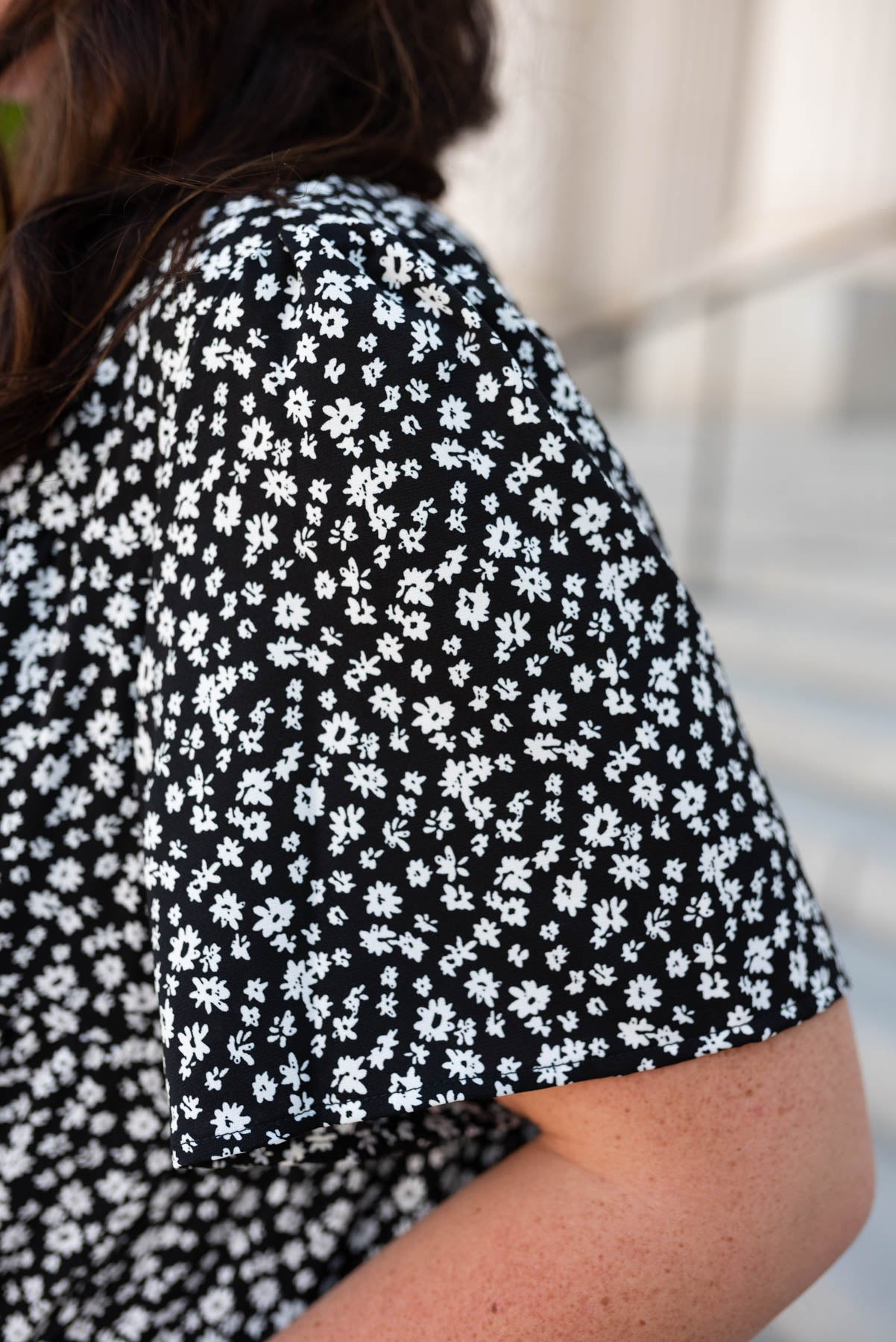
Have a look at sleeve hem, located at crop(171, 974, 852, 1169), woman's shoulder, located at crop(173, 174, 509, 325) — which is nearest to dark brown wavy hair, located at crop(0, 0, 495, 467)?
woman's shoulder, located at crop(173, 174, 509, 325)

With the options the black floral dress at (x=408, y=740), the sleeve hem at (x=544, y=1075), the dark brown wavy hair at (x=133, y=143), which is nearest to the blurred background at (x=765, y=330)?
the dark brown wavy hair at (x=133, y=143)

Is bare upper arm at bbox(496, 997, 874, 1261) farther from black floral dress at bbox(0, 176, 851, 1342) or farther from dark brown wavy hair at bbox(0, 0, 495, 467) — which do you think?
dark brown wavy hair at bbox(0, 0, 495, 467)

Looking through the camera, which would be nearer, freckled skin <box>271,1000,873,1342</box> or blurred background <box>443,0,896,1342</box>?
freckled skin <box>271,1000,873,1342</box>

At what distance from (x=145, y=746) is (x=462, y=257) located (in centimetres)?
34

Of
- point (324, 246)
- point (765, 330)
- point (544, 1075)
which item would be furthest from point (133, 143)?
point (765, 330)

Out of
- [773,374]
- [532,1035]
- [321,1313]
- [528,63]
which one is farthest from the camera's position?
[773,374]

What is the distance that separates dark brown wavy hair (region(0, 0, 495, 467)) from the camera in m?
0.63

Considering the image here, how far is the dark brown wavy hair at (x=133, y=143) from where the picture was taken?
63cm

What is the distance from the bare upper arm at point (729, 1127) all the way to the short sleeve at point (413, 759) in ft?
0.07

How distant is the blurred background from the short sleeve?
0.59 m

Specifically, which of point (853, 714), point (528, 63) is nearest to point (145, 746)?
point (528, 63)

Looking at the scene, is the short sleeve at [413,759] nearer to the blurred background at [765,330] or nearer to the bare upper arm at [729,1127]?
the bare upper arm at [729,1127]

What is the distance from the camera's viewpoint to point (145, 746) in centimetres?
61

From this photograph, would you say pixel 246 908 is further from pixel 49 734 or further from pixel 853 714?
pixel 853 714
